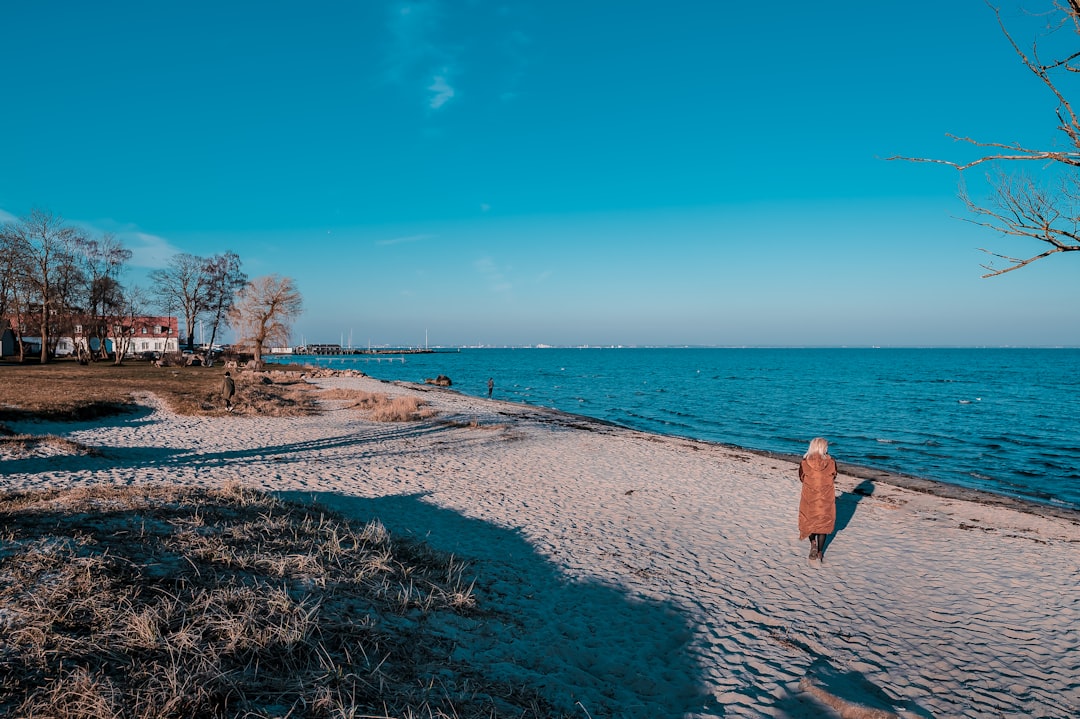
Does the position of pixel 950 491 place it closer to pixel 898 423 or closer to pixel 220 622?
pixel 220 622

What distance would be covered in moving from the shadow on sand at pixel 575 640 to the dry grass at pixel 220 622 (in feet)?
1.25

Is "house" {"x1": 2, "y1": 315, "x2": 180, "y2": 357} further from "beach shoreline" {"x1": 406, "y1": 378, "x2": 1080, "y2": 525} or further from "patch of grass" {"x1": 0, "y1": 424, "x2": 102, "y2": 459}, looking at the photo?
"beach shoreline" {"x1": 406, "y1": 378, "x2": 1080, "y2": 525}

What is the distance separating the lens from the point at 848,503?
13.4 m

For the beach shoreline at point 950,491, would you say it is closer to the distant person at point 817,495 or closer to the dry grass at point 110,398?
the distant person at point 817,495

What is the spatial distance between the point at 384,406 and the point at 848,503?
19.9 m

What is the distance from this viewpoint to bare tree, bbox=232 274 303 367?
4962 centimetres

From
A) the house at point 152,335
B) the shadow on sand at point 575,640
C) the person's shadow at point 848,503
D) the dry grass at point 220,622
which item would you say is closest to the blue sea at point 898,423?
the person's shadow at point 848,503

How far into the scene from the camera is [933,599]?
7.83 m

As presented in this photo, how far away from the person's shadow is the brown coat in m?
1.47

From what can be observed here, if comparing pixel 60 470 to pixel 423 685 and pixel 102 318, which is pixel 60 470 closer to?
pixel 423 685

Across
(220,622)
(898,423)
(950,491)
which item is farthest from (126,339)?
(950,491)

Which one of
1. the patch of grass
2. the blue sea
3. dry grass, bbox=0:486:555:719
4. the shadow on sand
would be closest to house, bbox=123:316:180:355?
the blue sea

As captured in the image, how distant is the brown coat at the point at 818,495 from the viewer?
855 cm

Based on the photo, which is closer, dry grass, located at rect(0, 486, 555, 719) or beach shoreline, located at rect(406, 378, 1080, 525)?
dry grass, located at rect(0, 486, 555, 719)
